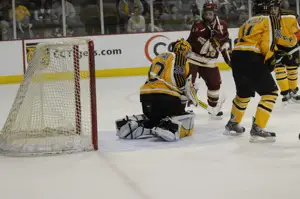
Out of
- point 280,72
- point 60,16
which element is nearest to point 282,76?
point 280,72

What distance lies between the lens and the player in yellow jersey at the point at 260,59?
16.3 feet

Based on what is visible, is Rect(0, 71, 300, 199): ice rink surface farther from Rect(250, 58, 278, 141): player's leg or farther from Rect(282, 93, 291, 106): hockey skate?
Rect(282, 93, 291, 106): hockey skate

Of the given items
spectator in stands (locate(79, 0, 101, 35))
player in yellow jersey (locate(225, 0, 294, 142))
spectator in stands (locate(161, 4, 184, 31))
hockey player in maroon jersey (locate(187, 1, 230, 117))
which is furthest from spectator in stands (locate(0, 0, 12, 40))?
player in yellow jersey (locate(225, 0, 294, 142))

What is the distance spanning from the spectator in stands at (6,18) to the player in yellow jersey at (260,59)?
6.37 metres

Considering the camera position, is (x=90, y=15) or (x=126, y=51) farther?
(x=90, y=15)

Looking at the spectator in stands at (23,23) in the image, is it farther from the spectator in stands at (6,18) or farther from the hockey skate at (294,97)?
the hockey skate at (294,97)

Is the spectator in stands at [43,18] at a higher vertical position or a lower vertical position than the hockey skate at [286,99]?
Result: higher

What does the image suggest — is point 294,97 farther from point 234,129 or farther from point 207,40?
point 234,129

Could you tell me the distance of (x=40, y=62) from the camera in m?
5.09

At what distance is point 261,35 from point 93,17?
652cm

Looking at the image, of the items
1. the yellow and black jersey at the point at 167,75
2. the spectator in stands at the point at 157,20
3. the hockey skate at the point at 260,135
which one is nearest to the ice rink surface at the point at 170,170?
the hockey skate at the point at 260,135

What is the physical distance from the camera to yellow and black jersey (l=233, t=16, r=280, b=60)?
4949mm

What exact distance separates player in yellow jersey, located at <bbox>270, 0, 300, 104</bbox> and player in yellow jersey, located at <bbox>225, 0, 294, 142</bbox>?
1.33 m

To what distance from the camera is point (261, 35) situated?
16.4 ft
